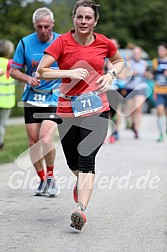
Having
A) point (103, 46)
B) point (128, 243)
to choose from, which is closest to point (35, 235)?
point (128, 243)

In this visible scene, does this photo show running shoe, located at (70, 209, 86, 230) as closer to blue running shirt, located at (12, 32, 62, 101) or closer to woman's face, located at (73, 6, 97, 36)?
woman's face, located at (73, 6, 97, 36)

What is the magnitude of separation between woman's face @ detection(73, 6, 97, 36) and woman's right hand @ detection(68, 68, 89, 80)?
15.2 inches

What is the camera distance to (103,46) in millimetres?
6836

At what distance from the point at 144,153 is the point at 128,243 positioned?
7306 millimetres

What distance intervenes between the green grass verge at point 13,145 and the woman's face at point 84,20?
5.35 meters

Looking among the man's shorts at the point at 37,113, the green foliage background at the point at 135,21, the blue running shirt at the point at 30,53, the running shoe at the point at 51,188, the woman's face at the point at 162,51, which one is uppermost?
the blue running shirt at the point at 30,53

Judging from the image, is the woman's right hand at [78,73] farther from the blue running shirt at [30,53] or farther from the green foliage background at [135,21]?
the green foliage background at [135,21]

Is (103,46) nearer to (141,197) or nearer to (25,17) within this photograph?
(141,197)

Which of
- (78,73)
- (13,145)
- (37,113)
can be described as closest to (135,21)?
(13,145)

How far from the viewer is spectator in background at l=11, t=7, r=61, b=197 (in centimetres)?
824

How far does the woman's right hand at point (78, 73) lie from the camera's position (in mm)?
6375

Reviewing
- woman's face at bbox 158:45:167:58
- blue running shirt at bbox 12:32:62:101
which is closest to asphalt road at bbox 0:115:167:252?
blue running shirt at bbox 12:32:62:101

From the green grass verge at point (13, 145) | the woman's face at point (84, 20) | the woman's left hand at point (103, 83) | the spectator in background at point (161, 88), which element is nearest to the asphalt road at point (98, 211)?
the green grass verge at point (13, 145)

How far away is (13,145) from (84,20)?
316 inches
